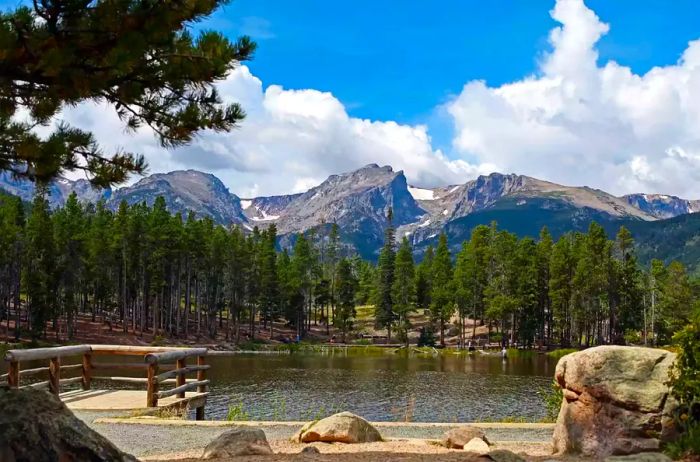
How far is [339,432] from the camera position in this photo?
1218 centimetres

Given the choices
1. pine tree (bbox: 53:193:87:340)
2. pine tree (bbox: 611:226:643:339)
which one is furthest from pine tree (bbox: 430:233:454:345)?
pine tree (bbox: 53:193:87:340)

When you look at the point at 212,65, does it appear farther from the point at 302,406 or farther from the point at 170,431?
the point at 302,406

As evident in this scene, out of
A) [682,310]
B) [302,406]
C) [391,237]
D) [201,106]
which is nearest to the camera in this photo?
[201,106]

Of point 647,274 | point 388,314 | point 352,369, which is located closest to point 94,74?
point 352,369

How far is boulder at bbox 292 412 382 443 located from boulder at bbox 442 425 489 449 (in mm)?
1456

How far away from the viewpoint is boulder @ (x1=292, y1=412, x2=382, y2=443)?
12141 mm

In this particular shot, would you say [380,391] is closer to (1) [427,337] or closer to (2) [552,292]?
(2) [552,292]

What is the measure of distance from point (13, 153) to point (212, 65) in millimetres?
2742

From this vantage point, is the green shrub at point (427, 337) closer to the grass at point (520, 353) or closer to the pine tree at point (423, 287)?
the grass at point (520, 353)

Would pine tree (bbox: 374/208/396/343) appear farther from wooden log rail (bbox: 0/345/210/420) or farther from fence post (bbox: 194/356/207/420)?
wooden log rail (bbox: 0/345/210/420)

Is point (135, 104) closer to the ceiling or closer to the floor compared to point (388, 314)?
closer to the ceiling

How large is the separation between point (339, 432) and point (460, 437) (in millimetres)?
2258

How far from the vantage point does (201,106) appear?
878 cm

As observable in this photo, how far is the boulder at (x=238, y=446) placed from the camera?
9.63 meters
